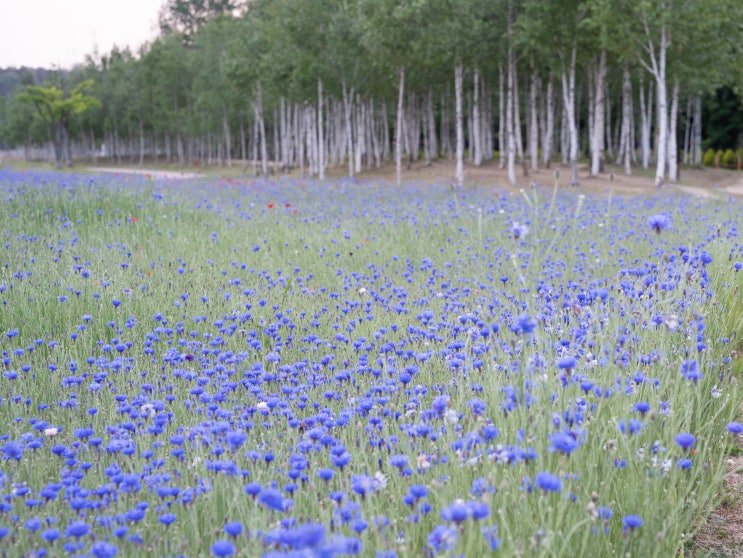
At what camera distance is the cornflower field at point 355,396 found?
246 centimetres

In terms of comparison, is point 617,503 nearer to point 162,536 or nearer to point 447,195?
point 162,536

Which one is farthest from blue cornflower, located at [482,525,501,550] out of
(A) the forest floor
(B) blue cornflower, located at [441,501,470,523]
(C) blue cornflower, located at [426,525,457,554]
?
(A) the forest floor

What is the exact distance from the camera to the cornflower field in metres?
2.46

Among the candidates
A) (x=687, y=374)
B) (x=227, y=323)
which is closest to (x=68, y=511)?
(x=687, y=374)

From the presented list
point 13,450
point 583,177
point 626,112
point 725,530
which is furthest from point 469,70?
point 13,450

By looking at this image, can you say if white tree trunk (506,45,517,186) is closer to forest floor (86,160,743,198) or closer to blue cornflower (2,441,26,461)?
forest floor (86,160,743,198)

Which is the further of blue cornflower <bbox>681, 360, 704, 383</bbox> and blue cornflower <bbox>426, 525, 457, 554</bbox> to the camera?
blue cornflower <bbox>681, 360, 704, 383</bbox>

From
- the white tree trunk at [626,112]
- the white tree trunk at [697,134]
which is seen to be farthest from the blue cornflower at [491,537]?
the white tree trunk at [697,134]

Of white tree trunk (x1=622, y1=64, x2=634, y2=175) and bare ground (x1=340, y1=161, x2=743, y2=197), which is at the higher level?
white tree trunk (x1=622, y1=64, x2=634, y2=175)

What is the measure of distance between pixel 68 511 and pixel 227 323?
2882mm

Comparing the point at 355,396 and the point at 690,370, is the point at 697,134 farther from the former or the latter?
the point at 690,370

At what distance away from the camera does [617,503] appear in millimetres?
3004

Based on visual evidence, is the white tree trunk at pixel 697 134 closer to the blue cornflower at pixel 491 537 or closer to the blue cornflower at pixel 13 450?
the blue cornflower at pixel 491 537

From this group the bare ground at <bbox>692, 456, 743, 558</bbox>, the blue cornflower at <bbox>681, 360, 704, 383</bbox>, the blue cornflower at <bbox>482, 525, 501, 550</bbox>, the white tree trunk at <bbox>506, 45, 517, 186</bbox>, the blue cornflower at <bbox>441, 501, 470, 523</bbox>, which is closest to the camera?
the blue cornflower at <bbox>441, 501, 470, 523</bbox>
